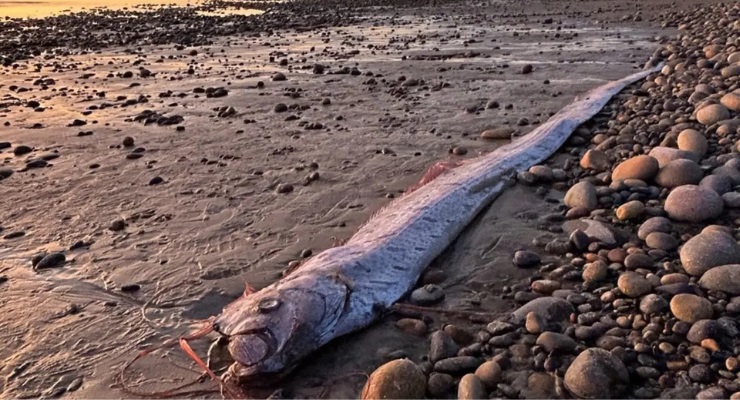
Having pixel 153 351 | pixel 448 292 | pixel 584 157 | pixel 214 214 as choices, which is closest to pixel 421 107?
pixel 584 157

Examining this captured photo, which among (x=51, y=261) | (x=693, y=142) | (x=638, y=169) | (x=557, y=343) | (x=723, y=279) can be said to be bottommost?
(x=51, y=261)

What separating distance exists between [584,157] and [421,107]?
3.63 meters

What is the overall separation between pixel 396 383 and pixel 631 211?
288 centimetres

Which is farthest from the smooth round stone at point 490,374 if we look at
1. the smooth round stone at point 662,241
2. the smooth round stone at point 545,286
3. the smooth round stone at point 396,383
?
the smooth round stone at point 662,241

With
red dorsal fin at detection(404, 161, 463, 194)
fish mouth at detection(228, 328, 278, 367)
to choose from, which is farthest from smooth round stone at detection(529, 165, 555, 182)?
fish mouth at detection(228, 328, 278, 367)

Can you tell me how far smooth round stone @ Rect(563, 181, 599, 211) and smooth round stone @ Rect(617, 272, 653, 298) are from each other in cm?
148

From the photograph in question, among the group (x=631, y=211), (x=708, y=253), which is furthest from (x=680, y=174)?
(x=708, y=253)

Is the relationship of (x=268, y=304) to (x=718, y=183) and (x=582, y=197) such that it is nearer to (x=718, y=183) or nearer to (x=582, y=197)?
(x=582, y=197)

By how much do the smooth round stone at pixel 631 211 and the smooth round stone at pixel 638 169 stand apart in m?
0.72

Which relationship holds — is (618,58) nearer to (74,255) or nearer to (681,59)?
(681,59)

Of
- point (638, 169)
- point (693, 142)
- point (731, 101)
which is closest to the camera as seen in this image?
point (638, 169)

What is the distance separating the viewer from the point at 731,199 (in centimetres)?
501

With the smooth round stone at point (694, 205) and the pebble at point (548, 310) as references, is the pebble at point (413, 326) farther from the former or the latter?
the smooth round stone at point (694, 205)

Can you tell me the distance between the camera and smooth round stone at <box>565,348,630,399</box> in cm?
310
